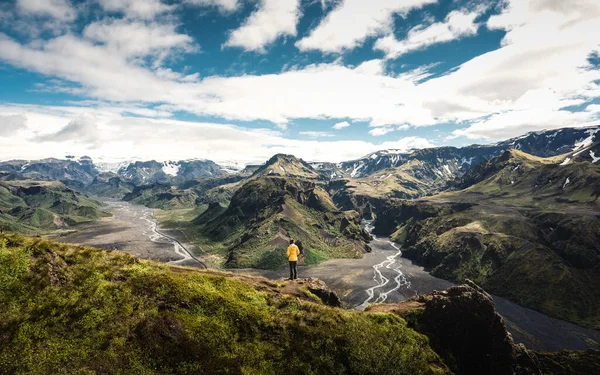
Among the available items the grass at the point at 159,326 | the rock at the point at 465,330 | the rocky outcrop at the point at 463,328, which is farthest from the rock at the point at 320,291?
the rock at the point at 465,330

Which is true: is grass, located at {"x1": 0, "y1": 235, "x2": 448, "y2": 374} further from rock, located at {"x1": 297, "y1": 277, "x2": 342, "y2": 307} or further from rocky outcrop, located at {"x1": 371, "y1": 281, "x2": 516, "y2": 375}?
rock, located at {"x1": 297, "y1": 277, "x2": 342, "y2": 307}

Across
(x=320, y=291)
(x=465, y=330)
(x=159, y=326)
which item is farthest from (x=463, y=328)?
(x=159, y=326)

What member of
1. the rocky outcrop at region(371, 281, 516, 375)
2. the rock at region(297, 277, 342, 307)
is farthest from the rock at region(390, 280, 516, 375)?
the rock at region(297, 277, 342, 307)

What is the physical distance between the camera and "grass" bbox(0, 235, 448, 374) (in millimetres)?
23859

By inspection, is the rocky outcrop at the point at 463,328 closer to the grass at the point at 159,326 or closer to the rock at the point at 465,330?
the rock at the point at 465,330

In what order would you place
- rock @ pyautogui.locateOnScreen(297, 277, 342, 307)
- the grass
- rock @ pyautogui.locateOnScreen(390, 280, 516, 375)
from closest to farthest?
the grass < rock @ pyautogui.locateOnScreen(390, 280, 516, 375) < rock @ pyautogui.locateOnScreen(297, 277, 342, 307)

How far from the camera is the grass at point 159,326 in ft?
78.3

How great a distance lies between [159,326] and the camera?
92.8 feet

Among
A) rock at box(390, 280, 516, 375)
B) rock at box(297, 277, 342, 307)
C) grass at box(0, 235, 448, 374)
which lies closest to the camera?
grass at box(0, 235, 448, 374)

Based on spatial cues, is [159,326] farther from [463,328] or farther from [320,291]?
[463,328]

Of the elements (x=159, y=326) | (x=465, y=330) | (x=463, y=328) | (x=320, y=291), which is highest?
(x=159, y=326)

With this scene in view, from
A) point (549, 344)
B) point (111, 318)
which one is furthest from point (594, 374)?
point (111, 318)

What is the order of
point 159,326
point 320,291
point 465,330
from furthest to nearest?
point 465,330, point 320,291, point 159,326

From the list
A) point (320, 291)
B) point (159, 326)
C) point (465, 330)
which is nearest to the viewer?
point (159, 326)
